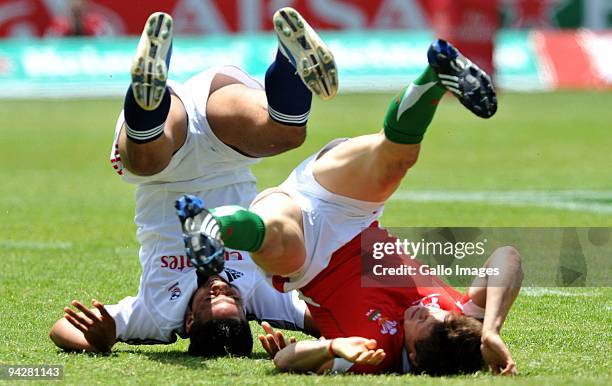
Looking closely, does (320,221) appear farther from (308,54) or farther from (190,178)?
(190,178)

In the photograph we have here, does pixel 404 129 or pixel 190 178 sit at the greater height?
pixel 404 129

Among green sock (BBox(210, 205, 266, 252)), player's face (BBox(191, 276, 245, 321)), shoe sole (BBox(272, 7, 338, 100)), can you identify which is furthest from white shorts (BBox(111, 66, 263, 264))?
green sock (BBox(210, 205, 266, 252))

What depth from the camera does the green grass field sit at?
6.02 meters

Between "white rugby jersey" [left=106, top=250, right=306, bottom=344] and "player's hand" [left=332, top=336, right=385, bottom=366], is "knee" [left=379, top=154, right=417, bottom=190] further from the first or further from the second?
"white rugby jersey" [left=106, top=250, right=306, bottom=344]

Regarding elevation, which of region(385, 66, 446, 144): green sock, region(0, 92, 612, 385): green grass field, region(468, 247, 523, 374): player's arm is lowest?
region(0, 92, 612, 385): green grass field

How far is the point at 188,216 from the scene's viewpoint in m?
5.50

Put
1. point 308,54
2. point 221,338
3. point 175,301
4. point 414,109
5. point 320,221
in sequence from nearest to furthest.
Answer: point 414,109 → point 320,221 → point 221,338 → point 308,54 → point 175,301

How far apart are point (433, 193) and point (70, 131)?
28.6ft

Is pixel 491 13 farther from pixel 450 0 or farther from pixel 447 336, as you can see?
pixel 447 336

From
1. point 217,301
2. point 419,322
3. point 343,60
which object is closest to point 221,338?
point 217,301

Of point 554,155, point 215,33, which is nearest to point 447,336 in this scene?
point 554,155

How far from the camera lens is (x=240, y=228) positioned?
5.65 m

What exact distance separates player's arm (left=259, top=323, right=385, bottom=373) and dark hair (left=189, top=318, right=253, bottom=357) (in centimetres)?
50

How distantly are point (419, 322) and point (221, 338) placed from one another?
3.62ft
